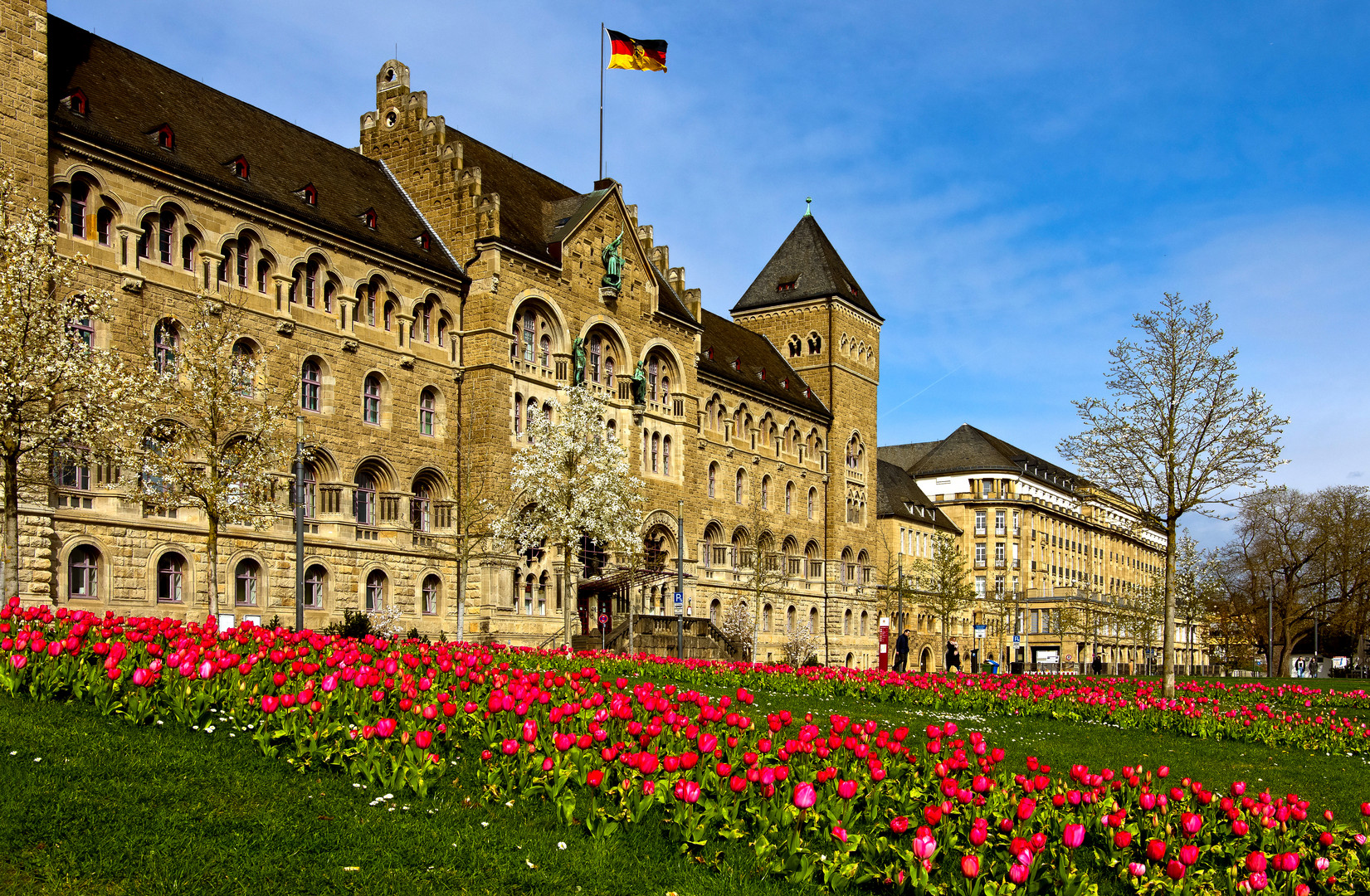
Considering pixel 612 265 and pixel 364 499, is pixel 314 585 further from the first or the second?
pixel 612 265

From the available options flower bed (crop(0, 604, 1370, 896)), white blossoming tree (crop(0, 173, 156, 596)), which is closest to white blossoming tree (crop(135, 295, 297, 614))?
white blossoming tree (crop(0, 173, 156, 596))

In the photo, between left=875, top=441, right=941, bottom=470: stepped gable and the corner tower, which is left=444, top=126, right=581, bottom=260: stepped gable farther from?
left=875, top=441, right=941, bottom=470: stepped gable

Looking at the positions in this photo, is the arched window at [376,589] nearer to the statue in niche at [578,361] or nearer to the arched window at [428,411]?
the arched window at [428,411]

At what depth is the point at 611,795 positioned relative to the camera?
9539 millimetres

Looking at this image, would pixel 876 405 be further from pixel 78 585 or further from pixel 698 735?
pixel 698 735

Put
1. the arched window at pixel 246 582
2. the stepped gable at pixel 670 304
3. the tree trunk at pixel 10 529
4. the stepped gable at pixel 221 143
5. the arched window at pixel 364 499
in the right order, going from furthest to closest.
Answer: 1. the stepped gable at pixel 670 304
2. the arched window at pixel 364 499
3. the arched window at pixel 246 582
4. the stepped gable at pixel 221 143
5. the tree trunk at pixel 10 529

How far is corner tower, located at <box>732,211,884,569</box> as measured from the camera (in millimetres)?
72312

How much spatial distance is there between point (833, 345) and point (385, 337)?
36.2 metres

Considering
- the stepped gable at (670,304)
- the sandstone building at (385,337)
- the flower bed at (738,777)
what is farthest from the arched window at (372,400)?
the flower bed at (738,777)

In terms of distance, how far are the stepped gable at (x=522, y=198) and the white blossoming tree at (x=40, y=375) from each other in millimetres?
19563

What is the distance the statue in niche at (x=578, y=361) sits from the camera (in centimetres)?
4744

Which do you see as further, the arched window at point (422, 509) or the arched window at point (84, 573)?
the arched window at point (422, 509)

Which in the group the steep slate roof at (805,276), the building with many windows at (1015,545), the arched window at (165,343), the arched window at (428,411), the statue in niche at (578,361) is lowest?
the building with many windows at (1015,545)

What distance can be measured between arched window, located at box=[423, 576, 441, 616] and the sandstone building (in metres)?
0.07
